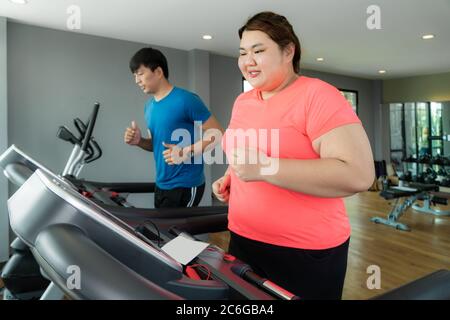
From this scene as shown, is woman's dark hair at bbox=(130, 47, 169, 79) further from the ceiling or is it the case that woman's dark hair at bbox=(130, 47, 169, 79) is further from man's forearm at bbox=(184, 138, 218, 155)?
the ceiling

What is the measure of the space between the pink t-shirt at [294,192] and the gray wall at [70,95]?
344cm

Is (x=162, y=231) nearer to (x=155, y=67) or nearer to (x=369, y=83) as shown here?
(x=155, y=67)

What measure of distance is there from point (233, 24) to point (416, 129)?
506 cm

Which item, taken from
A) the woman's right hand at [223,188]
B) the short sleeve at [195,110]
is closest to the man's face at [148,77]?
the short sleeve at [195,110]

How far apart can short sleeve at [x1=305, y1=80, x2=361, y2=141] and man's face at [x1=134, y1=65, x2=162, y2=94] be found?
1.10 m

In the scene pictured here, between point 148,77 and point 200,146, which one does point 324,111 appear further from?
point 148,77

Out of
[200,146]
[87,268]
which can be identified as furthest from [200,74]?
[87,268]

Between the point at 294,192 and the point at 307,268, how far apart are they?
0.60ft

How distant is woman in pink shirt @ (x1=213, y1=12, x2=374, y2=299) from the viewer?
0.68m

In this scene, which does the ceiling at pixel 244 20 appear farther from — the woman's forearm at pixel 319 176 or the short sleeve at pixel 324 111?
the woman's forearm at pixel 319 176

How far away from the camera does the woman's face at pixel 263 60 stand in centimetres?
85

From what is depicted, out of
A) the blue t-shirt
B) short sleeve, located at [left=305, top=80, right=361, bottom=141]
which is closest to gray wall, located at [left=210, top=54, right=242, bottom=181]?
the blue t-shirt

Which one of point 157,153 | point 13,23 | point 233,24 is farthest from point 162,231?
point 13,23

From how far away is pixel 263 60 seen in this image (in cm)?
85
